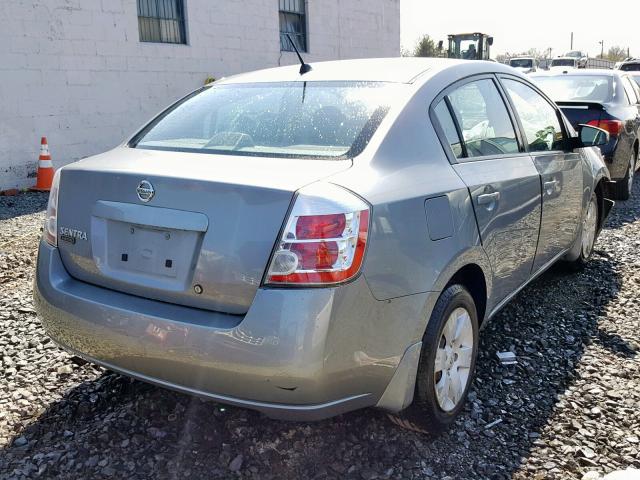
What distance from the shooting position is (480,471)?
257cm

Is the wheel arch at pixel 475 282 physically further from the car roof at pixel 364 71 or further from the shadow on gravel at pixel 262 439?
the car roof at pixel 364 71

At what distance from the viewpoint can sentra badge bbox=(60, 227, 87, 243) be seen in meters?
2.55

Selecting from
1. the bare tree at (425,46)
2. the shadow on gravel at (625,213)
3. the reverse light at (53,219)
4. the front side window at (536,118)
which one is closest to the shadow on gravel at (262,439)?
the reverse light at (53,219)

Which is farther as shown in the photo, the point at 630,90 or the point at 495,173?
the point at 630,90

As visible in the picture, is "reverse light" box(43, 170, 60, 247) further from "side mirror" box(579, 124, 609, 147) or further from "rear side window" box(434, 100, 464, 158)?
"side mirror" box(579, 124, 609, 147)

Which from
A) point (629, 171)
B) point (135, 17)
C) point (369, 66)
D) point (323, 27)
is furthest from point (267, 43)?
point (369, 66)

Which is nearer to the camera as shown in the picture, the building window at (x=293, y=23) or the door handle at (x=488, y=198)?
the door handle at (x=488, y=198)

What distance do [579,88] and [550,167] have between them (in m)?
5.09

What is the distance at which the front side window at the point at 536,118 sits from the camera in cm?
376

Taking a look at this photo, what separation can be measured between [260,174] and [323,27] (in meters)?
12.4

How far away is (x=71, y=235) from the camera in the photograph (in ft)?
8.52

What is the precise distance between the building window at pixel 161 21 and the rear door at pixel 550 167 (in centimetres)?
804

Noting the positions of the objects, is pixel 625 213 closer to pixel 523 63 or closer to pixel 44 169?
pixel 44 169

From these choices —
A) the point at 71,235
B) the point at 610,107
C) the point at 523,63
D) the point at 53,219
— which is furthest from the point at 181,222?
the point at 523,63
